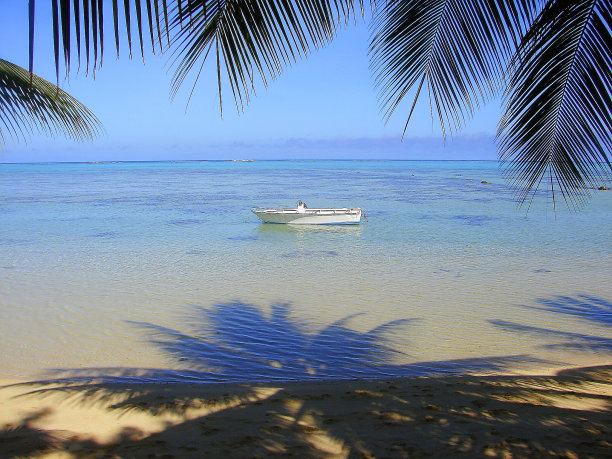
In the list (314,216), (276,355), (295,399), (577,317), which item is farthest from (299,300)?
(314,216)

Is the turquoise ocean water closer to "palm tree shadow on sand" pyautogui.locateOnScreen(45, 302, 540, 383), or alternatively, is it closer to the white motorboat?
"palm tree shadow on sand" pyautogui.locateOnScreen(45, 302, 540, 383)

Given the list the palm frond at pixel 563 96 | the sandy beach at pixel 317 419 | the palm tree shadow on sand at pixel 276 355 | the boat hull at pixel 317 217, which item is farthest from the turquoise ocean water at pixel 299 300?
the palm frond at pixel 563 96

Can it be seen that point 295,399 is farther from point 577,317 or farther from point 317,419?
point 577,317

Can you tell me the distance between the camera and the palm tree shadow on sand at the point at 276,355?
21.1 ft

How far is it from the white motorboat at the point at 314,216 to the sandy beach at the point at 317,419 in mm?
15571

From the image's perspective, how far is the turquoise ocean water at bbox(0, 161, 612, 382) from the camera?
698 cm

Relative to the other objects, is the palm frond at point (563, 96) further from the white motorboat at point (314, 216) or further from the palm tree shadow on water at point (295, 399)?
the white motorboat at point (314, 216)

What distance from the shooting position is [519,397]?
188 inches

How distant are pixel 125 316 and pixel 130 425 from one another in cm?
509

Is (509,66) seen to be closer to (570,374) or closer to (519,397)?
(519,397)

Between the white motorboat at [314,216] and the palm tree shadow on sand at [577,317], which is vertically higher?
the white motorboat at [314,216]

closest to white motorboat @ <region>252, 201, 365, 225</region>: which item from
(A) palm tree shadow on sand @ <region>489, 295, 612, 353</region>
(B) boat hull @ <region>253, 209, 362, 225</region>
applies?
(B) boat hull @ <region>253, 209, 362, 225</region>

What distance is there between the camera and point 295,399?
16.5 ft

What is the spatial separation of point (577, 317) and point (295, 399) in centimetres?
624
